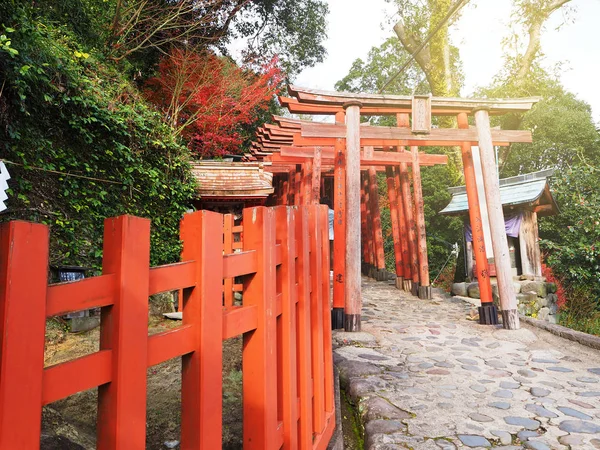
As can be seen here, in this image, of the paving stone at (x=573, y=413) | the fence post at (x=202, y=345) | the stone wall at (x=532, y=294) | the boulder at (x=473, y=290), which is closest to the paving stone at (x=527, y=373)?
the paving stone at (x=573, y=413)

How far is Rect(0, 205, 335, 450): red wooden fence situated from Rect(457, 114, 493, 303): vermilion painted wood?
4.90 metres

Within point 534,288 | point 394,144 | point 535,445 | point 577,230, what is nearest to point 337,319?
point 394,144

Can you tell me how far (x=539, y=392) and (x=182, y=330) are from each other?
11.6 feet

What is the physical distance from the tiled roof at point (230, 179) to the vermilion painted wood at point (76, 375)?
838 cm

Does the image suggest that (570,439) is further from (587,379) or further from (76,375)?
(76,375)

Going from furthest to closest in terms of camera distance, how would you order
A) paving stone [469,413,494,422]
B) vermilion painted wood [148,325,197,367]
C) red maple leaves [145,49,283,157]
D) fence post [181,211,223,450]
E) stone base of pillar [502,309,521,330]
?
red maple leaves [145,49,283,157] → stone base of pillar [502,309,521,330] → paving stone [469,413,494,422] → fence post [181,211,223,450] → vermilion painted wood [148,325,197,367]

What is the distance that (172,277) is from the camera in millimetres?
1067

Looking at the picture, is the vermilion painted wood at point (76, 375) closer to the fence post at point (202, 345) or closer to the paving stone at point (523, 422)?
the fence post at point (202, 345)

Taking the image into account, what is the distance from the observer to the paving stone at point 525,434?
2607 mm

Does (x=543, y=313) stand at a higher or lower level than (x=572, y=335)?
lower

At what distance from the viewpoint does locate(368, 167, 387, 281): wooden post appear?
35.3 ft

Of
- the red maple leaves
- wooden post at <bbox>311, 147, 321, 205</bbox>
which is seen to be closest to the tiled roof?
wooden post at <bbox>311, 147, 321, 205</bbox>

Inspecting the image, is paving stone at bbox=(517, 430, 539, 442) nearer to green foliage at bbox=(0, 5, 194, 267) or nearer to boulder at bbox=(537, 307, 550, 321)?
green foliage at bbox=(0, 5, 194, 267)

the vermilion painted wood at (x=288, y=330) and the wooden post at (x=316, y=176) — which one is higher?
the wooden post at (x=316, y=176)
